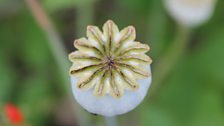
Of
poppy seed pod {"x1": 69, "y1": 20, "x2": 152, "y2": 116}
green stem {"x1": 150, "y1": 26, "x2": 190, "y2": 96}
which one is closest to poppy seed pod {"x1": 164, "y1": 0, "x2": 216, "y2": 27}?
green stem {"x1": 150, "y1": 26, "x2": 190, "y2": 96}

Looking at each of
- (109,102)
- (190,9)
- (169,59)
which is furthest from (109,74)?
(169,59)

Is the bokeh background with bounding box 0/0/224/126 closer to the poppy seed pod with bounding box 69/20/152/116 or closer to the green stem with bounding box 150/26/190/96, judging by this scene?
the green stem with bounding box 150/26/190/96

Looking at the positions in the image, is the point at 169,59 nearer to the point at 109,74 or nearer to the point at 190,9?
the point at 190,9

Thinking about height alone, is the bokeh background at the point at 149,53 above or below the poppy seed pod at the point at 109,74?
above

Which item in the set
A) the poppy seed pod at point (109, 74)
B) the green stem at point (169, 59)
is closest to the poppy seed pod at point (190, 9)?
the green stem at point (169, 59)

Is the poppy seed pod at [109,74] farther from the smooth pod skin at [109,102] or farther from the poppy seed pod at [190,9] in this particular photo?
the poppy seed pod at [190,9]

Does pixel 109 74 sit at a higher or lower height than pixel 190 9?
lower
